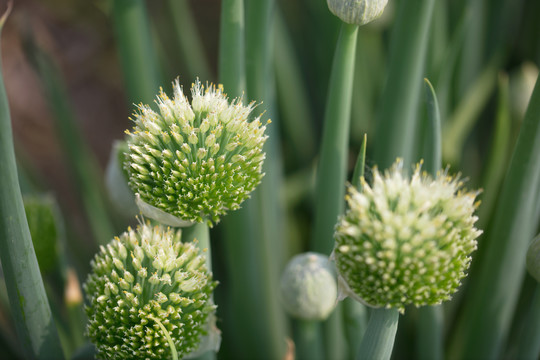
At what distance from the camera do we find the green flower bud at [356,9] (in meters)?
0.48

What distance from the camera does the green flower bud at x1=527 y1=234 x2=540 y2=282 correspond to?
19.8 inches

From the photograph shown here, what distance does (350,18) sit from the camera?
0.49m

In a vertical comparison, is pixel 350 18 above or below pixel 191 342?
above

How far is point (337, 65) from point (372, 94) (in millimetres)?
558

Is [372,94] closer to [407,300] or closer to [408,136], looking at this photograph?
[408,136]

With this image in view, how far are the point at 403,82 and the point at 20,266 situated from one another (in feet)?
1.45

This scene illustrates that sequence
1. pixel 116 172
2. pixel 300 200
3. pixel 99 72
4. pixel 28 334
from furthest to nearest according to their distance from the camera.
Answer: pixel 99 72 → pixel 300 200 → pixel 116 172 → pixel 28 334

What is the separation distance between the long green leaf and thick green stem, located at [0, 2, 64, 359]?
465mm

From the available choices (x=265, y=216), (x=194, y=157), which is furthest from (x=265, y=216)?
(x=194, y=157)

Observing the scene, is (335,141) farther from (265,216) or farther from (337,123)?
(265,216)

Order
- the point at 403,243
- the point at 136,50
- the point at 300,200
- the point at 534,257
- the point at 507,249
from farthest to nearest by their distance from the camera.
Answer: the point at 300,200
the point at 136,50
the point at 507,249
the point at 534,257
the point at 403,243

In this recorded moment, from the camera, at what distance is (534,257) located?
0.51 meters

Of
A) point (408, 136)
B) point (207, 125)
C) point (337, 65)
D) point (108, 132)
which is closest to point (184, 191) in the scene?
point (207, 125)

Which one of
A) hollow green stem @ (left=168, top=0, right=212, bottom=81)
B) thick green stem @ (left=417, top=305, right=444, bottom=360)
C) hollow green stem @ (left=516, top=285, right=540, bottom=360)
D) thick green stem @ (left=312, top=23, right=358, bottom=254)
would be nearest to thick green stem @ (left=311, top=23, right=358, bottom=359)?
thick green stem @ (left=312, top=23, right=358, bottom=254)
